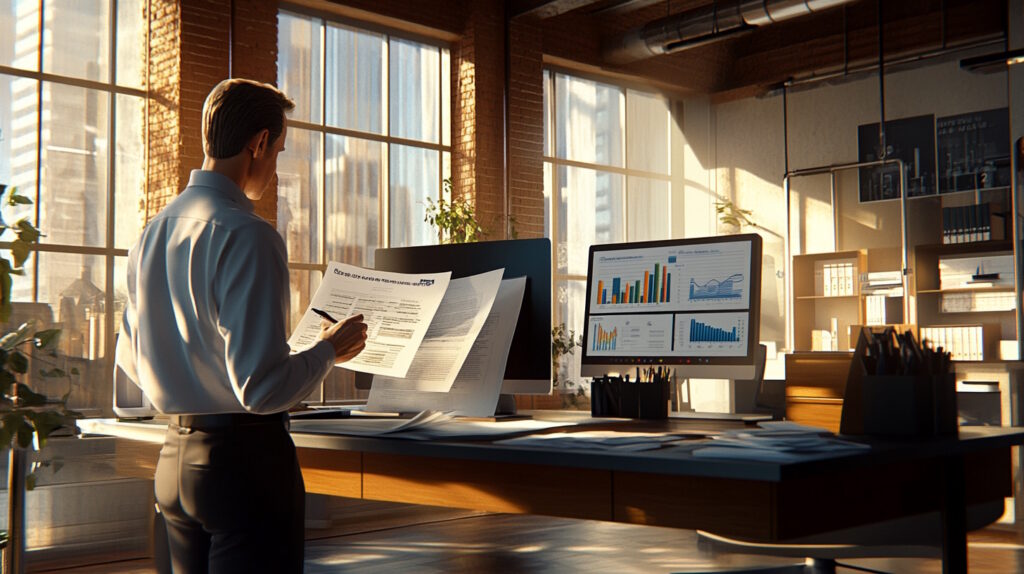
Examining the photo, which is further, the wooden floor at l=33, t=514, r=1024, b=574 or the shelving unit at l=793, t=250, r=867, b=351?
the shelving unit at l=793, t=250, r=867, b=351

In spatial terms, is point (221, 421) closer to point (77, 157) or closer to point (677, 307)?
point (677, 307)

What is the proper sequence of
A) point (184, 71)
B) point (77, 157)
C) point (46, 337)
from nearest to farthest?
point (46, 337) < point (77, 157) < point (184, 71)

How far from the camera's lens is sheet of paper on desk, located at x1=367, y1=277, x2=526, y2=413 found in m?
2.72

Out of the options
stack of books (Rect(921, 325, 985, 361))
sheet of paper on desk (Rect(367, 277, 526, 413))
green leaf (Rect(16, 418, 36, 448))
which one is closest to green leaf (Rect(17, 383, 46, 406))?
green leaf (Rect(16, 418, 36, 448))

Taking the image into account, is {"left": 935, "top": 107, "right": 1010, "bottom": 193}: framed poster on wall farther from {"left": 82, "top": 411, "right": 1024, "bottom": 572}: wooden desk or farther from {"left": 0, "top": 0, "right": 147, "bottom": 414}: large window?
{"left": 82, "top": 411, "right": 1024, "bottom": 572}: wooden desk

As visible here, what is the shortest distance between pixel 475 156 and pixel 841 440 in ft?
20.6

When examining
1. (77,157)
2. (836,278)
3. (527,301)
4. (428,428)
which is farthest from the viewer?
(836,278)

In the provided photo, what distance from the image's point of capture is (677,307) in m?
3.03

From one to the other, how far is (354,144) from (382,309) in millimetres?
5094

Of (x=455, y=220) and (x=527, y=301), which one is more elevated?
(x=455, y=220)

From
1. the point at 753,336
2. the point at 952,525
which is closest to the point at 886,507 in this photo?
the point at 952,525

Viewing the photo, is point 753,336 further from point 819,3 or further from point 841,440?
point 819,3

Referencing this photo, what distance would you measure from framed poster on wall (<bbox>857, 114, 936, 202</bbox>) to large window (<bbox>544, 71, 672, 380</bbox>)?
1.91 meters

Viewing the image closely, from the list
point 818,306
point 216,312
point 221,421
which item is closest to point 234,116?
point 216,312
